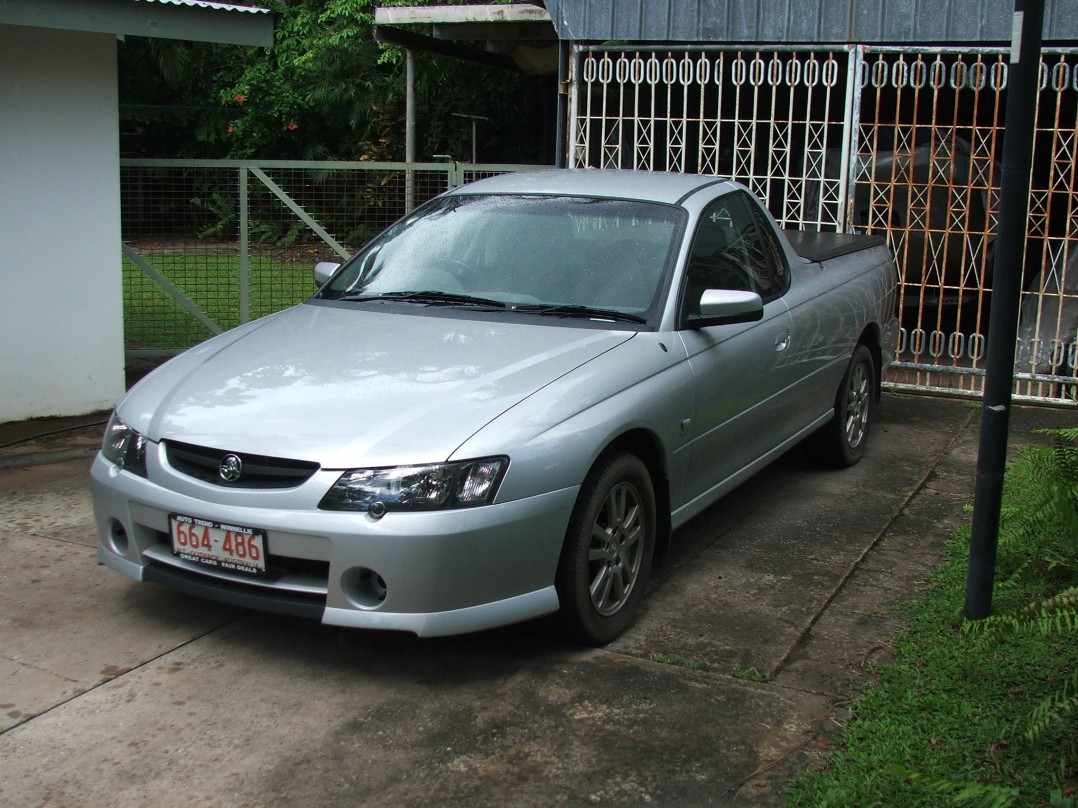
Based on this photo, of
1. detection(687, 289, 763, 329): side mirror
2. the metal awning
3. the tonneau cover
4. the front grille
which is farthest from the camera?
the tonneau cover

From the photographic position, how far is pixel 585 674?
418 centimetres

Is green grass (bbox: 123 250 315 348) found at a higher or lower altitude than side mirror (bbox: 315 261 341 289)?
lower

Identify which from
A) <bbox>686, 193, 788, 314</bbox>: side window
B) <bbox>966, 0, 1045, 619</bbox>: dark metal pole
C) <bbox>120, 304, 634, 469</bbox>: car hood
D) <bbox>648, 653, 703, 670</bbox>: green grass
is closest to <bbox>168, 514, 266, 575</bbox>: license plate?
<bbox>120, 304, 634, 469</bbox>: car hood

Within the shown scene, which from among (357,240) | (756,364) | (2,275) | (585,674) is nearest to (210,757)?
(585,674)

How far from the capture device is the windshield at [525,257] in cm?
509

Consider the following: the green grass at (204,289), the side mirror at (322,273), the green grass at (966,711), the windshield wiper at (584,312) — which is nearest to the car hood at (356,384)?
the windshield wiper at (584,312)

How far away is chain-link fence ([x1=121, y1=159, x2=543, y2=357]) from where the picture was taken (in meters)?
9.50

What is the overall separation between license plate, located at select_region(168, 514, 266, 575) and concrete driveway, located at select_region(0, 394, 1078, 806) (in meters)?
0.39

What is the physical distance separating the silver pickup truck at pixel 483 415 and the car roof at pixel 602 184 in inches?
0.7

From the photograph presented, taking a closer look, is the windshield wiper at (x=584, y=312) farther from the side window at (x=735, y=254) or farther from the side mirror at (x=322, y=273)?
the side mirror at (x=322, y=273)

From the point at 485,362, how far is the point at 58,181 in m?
4.02

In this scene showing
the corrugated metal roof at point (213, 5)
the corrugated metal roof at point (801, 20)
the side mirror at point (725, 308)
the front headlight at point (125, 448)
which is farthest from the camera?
the corrugated metal roof at point (801, 20)

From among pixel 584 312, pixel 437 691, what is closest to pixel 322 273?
pixel 584 312

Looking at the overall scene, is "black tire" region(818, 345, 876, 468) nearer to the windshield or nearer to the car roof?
the car roof
